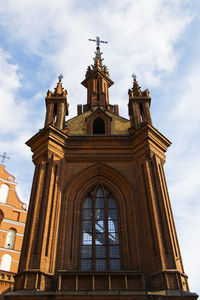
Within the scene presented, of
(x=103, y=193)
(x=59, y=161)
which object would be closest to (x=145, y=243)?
(x=103, y=193)

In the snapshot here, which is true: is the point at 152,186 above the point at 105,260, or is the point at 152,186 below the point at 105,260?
above

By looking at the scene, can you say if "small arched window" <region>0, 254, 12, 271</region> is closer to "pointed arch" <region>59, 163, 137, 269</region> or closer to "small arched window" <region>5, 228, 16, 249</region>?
"small arched window" <region>5, 228, 16, 249</region>

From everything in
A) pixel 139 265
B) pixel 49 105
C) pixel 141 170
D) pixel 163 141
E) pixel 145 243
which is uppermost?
pixel 49 105

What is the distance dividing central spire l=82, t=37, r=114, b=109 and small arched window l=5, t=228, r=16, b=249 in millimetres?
11668

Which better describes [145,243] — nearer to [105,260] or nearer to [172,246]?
[172,246]

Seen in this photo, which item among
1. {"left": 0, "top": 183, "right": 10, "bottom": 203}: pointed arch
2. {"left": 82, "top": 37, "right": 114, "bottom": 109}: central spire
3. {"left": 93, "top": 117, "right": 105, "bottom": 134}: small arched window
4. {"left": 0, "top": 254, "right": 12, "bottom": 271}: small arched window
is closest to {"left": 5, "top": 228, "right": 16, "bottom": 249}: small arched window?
{"left": 0, "top": 254, "right": 12, "bottom": 271}: small arched window

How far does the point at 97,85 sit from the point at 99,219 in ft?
52.0

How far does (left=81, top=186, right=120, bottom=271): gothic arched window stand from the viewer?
13.6m

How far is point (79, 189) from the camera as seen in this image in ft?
51.8

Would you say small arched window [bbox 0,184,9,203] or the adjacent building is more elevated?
small arched window [bbox 0,184,9,203]

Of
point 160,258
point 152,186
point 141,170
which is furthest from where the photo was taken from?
point 141,170

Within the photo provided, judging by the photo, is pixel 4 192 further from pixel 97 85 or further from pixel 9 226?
pixel 97 85

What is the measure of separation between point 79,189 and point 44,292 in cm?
580

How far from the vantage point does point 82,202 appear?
15453 millimetres
